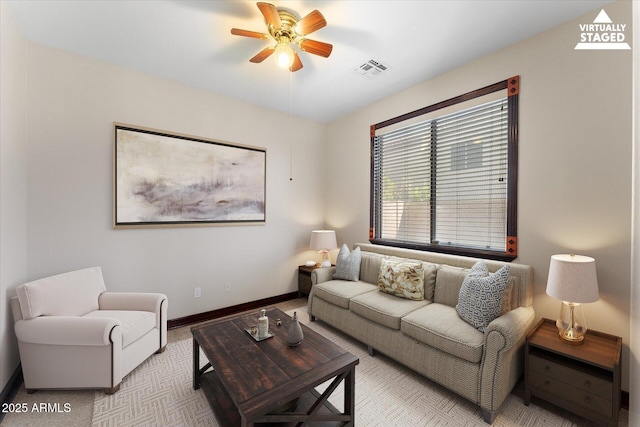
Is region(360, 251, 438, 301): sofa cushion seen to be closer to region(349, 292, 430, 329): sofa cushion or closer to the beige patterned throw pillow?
the beige patterned throw pillow

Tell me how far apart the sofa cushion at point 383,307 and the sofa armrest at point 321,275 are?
0.68 m

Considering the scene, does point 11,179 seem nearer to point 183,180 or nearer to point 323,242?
point 183,180

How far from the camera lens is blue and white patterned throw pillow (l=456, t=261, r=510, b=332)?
192cm

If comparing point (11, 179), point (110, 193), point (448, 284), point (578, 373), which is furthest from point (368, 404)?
point (11, 179)

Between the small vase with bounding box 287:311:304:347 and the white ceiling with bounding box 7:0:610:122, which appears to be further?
the white ceiling with bounding box 7:0:610:122

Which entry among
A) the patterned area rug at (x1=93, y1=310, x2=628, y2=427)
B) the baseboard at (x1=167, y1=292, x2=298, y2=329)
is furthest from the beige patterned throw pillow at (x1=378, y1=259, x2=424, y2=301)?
the baseboard at (x1=167, y1=292, x2=298, y2=329)

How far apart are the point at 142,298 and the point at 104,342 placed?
56cm

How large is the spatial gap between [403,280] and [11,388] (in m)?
3.30

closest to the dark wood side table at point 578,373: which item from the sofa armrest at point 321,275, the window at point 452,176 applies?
the window at point 452,176

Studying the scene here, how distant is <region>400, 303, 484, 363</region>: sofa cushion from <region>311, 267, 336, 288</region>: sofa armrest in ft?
4.15

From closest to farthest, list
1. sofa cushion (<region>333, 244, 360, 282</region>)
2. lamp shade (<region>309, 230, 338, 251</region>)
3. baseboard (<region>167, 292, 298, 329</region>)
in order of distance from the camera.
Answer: baseboard (<region>167, 292, 298, 329</region>) → sofa cushion (<region>333, 244, 360, 282</region>) → lamp shade (<region>309, 230, 338, 251</region>)

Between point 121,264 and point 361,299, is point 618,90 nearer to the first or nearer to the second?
point 361,299

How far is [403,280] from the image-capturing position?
104 inches

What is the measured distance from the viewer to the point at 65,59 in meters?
2.43
